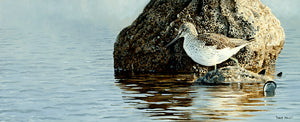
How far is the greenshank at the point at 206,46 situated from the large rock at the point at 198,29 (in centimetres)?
129

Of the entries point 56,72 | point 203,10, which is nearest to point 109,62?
point 56,72

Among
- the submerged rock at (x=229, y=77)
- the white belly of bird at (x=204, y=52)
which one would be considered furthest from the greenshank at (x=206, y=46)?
the submerged rock at (x=229, y=77)

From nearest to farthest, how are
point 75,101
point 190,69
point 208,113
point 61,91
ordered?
1. point 208,113
2. point 75,101
3. point 61,91
4. point 190,69

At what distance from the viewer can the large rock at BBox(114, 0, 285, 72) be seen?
16875mm

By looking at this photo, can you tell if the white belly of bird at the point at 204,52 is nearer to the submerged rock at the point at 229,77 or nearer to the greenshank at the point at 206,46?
A: the greenshank at the point at 206,46

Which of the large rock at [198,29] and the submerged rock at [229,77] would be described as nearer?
the submerged rock at [229,77]

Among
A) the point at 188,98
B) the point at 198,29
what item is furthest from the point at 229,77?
the point at 198,29

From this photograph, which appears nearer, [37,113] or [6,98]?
[37,113]

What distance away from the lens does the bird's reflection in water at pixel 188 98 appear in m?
11.0

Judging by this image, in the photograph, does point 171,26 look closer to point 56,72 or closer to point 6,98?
point 56,72

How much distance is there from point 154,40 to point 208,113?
635 cm

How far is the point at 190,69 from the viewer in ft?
55.5

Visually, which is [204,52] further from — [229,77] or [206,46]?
[229,77]

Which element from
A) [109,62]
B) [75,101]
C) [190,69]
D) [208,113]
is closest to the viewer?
[208,113]
